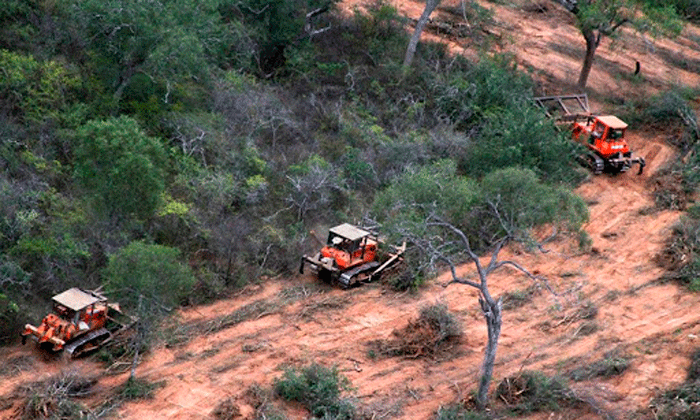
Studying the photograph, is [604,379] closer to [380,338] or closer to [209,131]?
[380,338]

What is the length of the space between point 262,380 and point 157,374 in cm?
217

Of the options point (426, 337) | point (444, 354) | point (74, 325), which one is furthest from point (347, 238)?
point (74, 325)

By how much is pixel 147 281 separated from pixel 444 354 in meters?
6.81

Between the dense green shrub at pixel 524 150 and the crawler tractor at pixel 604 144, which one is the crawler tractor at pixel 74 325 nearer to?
the dense green shrub at pixel 524 150

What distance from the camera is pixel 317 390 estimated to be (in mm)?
20312

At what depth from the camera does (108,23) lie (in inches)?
1043

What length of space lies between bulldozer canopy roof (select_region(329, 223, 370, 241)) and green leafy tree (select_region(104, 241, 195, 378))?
15.8ft

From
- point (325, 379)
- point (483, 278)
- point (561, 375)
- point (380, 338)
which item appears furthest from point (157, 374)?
point (561, 375)

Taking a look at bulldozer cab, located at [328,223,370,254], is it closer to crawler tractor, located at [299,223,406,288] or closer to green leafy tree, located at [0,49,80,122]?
crawler tractor, located at [299,223,406,288]

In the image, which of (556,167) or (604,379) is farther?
(556,167)

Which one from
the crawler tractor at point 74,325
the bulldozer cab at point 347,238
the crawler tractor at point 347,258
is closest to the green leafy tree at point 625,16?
the crawler tractor at point 347,258

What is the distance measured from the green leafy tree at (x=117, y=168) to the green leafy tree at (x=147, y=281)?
1.95 m

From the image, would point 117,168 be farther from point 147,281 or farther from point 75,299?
point 147,281

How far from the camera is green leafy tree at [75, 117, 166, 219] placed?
22.6 m
